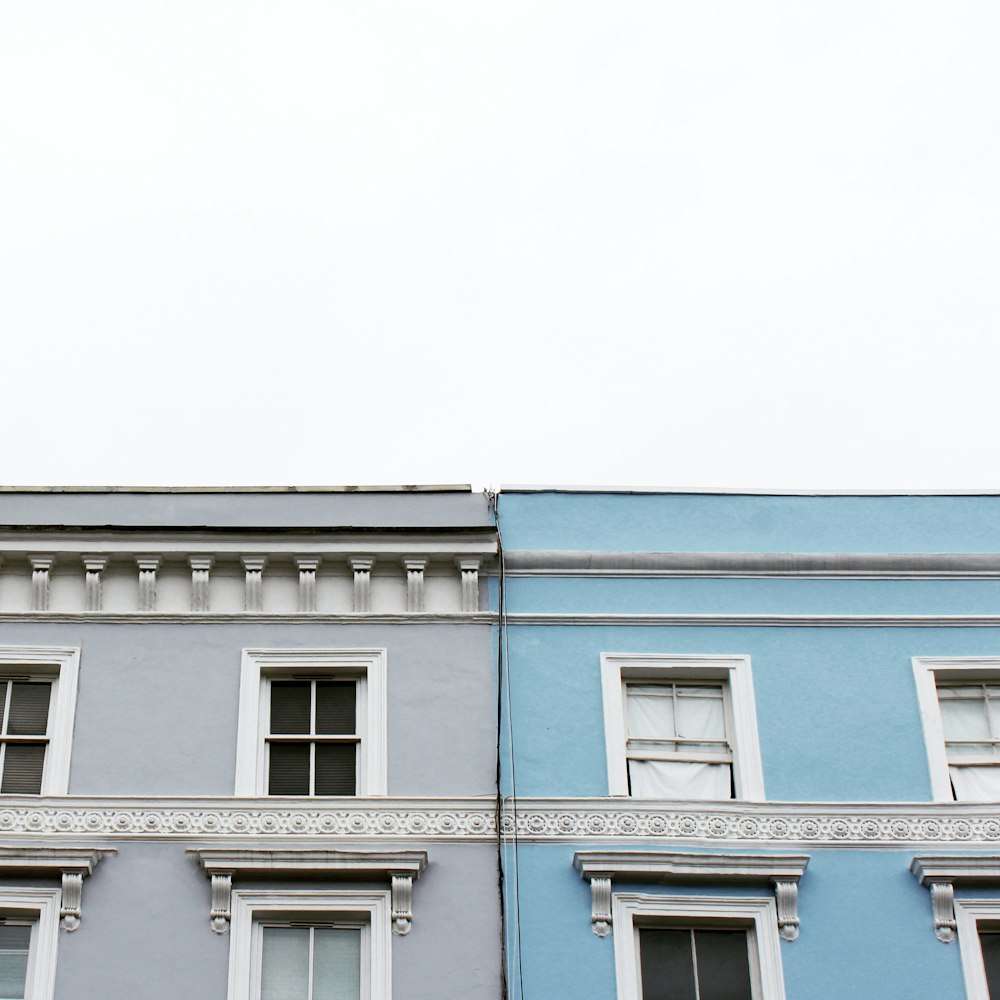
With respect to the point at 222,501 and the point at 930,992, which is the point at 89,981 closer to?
the point at 222,501

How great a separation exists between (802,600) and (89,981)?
8.21 m

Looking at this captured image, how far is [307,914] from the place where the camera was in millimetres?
18266

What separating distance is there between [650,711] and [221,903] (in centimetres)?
479

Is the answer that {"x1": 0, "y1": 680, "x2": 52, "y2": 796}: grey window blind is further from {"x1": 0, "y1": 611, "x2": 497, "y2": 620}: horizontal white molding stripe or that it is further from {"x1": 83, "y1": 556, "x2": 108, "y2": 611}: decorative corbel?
{"x1": 83, "y1": 556, "x2": 108, "y2": 611}: decorative corbel

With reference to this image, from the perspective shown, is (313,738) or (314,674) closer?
(313,738)

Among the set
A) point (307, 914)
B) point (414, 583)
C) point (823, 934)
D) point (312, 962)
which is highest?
point (414, 583)

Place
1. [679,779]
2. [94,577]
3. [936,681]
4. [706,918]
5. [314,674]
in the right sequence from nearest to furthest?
[706,918] → [679,779] → [314,674] → [936,681] → [94,577]

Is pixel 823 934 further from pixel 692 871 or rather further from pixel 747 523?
pixel 747 523

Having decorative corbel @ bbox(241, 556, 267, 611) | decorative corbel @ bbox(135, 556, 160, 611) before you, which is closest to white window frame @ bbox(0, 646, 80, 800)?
decorative corbel @ bbox(135, 556, 160, 611)

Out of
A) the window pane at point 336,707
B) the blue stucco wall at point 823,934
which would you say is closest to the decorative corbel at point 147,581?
the window pane at point 336,707

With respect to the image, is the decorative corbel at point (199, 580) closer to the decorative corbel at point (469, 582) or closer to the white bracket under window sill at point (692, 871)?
the decorative corbel at point (469, 582)

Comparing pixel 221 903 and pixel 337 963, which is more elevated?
pixel 221 903

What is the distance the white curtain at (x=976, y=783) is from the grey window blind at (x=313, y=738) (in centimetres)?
606

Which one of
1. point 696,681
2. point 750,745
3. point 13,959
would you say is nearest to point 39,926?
point 13,959
